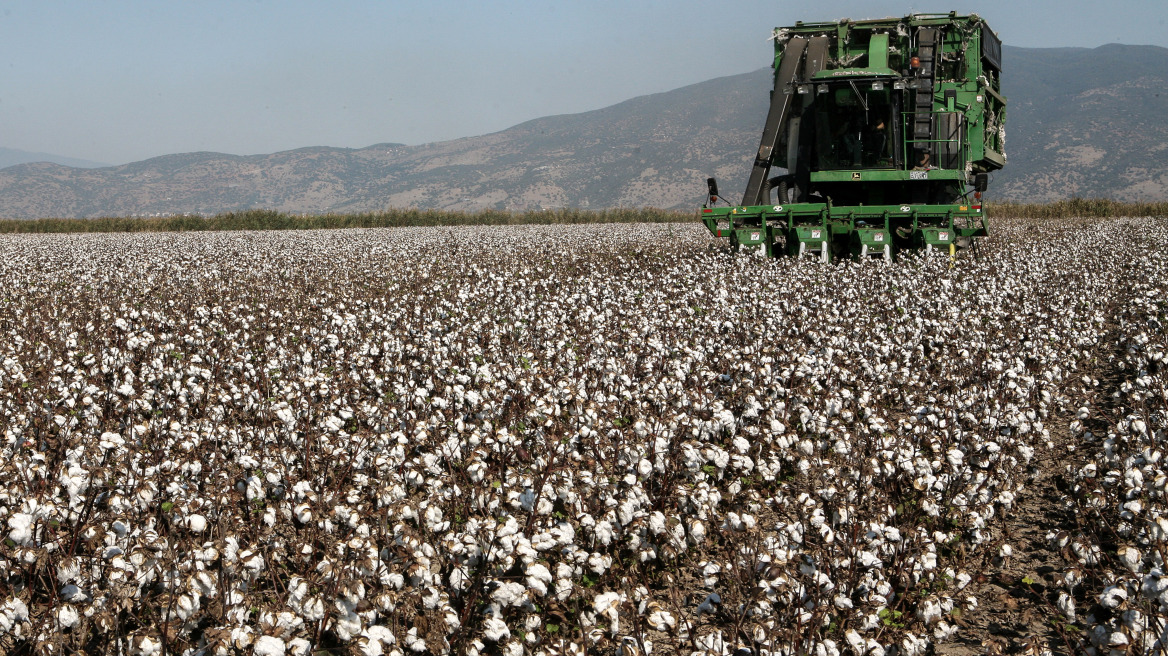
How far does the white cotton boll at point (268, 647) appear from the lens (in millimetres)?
2908

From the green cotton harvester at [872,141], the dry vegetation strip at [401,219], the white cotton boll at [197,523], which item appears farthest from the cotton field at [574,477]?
the dry vegetation strip at [401,219]

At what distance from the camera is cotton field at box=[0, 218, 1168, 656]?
3510mm

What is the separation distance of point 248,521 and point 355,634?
2.01 metres

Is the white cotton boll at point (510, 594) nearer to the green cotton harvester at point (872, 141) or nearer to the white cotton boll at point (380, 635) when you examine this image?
the white cotton boll at point (380, 635)

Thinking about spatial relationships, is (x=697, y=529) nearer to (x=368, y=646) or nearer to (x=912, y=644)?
(x=912, y=644)

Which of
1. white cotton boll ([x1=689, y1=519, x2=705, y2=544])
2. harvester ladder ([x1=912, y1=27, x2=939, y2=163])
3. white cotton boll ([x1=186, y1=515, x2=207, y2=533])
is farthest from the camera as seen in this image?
harvester ladder ([x1=912, y1=27, x2=939, y2=163])

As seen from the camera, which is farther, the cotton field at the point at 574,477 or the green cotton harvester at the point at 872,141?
the green cotton harvester at the point at 872,141

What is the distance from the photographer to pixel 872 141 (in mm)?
17484

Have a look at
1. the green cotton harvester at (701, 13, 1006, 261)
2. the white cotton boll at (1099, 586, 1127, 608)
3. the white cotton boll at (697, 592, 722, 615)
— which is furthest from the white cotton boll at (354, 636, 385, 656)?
the green cotton harvester at (701, 13, 1006, 261)

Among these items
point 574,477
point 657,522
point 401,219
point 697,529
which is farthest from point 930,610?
point 401,219

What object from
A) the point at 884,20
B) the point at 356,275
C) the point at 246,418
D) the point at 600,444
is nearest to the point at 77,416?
the point at 246,418

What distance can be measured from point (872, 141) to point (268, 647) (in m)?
16.8

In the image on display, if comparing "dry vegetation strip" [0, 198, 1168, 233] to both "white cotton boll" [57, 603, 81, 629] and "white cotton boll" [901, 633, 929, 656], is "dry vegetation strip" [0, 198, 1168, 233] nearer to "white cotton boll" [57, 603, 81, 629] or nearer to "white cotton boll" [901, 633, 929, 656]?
"white cotton boll" [901, 633, 929, 656]

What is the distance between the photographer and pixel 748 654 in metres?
3.27
